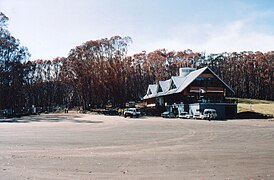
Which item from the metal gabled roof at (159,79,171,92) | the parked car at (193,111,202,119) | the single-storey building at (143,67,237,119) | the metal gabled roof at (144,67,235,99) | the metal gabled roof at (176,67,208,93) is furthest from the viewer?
the metal gabled roof at (159,79,171,92)

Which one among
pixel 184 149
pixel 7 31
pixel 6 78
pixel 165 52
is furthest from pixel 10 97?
pixel 184 149

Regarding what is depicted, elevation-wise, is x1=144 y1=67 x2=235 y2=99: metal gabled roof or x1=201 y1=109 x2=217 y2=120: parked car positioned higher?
x1=144 y1=67 x2=235 y2=99: metal gabled roof

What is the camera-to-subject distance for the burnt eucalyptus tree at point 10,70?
204ft

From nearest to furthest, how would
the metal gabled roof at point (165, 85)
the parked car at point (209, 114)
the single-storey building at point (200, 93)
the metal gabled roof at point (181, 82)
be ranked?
the parked car at point (209, 114), the single-storey building at point (200, 93), the metal gabled roof at point (181, 82), the metal gabled roof at point (165, 85)

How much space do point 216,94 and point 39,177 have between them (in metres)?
53.2

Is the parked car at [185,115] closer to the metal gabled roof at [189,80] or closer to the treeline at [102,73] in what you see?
the metal gabled roof at [189,80]

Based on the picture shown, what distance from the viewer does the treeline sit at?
67.9m

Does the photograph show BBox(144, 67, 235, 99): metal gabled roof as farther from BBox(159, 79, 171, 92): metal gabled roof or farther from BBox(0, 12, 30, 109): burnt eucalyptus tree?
BBox(0, 12, 30, 109): burnt eucalyptus tree

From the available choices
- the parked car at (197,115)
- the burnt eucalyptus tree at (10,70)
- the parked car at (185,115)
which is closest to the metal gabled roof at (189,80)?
the parked car at (185,115)

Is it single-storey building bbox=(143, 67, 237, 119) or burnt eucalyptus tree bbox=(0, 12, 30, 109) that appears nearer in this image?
single-storey building bbox=(143, 67, 237, 119)

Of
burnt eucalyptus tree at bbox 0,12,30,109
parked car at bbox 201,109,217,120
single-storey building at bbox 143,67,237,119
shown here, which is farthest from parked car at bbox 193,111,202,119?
burnt eucalyptus tree at bbox 0,12,30,109

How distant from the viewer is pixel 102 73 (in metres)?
69.8

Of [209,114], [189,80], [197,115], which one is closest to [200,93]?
[189,80]

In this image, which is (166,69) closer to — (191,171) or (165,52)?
(165,52)
